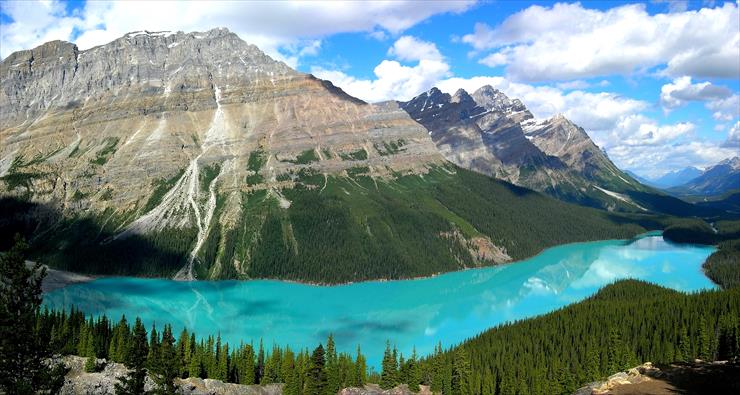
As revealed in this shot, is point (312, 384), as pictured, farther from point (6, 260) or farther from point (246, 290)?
point (246, 290)

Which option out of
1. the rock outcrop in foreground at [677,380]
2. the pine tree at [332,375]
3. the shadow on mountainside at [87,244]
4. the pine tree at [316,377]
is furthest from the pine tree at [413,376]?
the shadow on mountainside at [87,244]

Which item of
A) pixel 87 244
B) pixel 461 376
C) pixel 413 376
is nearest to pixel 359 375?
pixel 413 376

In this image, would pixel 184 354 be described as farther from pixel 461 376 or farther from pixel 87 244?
pixel 87 244

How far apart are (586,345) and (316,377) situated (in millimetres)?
42949

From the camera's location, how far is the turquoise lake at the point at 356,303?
10975cm

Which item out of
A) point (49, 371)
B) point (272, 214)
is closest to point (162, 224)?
point (272, 214)

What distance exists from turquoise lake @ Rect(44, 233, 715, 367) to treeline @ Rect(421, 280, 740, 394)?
19416 millimetres

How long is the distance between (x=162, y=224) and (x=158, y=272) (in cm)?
2682

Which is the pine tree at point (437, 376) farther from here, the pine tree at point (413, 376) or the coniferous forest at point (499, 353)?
the pine tree at point (413, 376)

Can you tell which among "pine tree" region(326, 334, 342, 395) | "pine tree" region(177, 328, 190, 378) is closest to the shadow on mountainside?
"pine tree" region(177, 328, 190, 378)

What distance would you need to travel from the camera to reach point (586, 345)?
83250mm

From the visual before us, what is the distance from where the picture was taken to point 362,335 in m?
108

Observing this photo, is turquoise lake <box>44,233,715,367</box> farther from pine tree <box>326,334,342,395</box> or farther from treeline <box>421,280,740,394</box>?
pine tree <box>326,334,342,395</box>

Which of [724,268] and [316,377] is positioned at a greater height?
[724,268]
